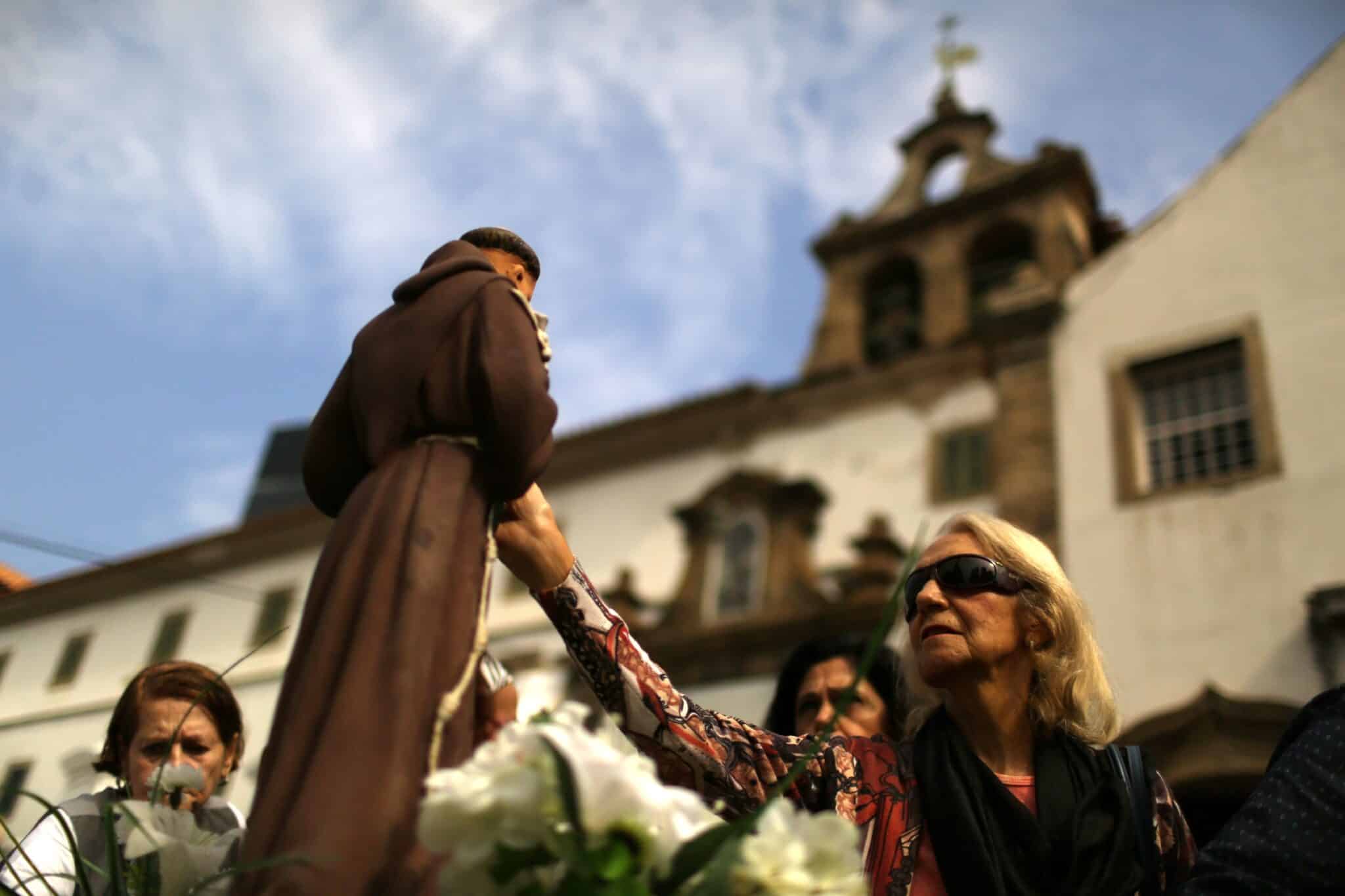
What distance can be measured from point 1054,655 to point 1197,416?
439 inches

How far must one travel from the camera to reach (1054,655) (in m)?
3.00

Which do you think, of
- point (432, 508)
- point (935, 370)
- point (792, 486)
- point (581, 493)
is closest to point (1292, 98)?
point (935, 370)

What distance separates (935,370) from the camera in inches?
620

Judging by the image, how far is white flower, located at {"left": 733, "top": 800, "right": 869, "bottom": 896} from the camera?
157cm

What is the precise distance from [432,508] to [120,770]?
4.92 ft

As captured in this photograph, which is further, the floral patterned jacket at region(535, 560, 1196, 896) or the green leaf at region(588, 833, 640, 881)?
the floral patterned jacket at region(535, 560, 1196, 896)

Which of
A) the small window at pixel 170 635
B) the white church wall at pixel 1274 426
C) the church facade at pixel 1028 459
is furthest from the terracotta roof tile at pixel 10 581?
the small window at pixel 170 635

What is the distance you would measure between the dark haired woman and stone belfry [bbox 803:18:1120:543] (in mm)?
9615

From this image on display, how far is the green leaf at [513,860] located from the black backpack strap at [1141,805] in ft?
4.80

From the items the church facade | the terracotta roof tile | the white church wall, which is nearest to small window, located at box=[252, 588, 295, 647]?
the church facade

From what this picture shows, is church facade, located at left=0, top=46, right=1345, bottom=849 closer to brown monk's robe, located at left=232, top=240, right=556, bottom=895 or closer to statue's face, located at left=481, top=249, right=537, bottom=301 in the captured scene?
statue's face, located at left=481, top=249, right=537, bottom=301

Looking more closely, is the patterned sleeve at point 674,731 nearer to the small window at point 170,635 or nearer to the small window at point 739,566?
the small window at point 739,566

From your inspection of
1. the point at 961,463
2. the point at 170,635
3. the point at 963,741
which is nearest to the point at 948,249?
the point at 961,463

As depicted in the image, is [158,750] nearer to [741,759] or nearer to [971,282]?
[741,759]
